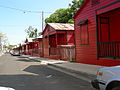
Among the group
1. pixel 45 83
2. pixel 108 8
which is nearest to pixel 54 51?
pixel 108 8

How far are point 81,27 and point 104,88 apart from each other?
1152 centimetres

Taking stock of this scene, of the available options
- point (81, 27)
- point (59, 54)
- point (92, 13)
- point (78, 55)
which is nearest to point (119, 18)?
point (92, 13)

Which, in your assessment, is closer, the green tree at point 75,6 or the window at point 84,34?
the window at point 84,34

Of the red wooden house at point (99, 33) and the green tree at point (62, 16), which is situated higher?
the green tree at point (62, 16)

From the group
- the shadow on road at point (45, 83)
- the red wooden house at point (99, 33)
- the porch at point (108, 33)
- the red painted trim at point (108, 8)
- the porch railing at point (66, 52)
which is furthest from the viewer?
the porch railing at point (66, 52)

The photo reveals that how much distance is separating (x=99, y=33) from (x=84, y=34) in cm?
170

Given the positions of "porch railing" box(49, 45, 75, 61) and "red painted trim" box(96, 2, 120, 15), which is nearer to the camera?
"red painted trim" box(96, 2, 120, 15)

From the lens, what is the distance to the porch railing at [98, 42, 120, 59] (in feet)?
38.7

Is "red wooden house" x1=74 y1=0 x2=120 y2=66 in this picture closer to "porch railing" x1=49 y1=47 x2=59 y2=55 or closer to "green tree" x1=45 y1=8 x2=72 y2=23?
"porch railing" x1=49 y1=47 x2=59 y2=55

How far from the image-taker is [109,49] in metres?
12.5

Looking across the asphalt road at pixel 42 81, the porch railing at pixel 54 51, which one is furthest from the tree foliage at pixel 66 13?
A: the asphalt road at pixel 42 81

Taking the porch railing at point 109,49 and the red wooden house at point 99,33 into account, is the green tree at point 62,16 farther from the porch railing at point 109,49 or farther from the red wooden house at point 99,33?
the porch railing at point 109,49

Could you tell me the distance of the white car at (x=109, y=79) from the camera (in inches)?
161

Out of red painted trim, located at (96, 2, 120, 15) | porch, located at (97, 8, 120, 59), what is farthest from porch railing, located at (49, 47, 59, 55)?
red painted trim, located at (96, 2, 120, 15)
